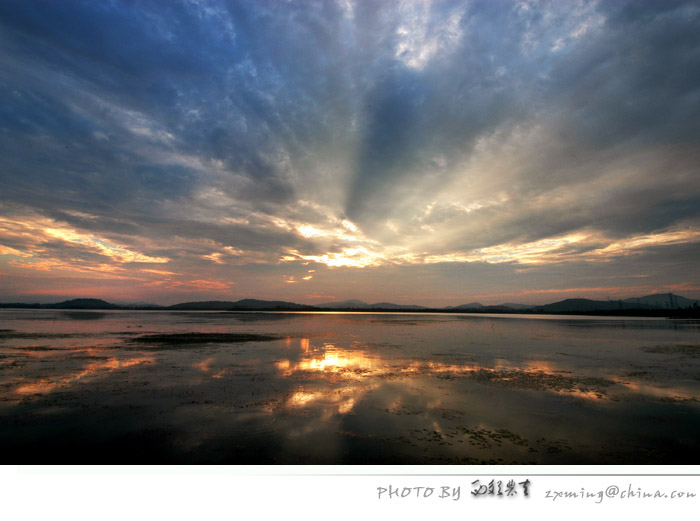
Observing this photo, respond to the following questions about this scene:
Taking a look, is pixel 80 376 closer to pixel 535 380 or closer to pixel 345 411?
pixel 345 411

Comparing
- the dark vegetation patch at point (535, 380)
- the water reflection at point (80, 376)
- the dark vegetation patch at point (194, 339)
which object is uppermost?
the dark vegetation patch at point (194, 339)

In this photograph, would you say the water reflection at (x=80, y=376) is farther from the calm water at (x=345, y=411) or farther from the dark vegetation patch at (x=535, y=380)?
the dark vegetation patch at (x=535, y=380)

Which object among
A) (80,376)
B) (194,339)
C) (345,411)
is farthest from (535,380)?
(194,339)

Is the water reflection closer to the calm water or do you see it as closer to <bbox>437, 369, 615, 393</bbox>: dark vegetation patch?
the calm water

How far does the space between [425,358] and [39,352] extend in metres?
30.0

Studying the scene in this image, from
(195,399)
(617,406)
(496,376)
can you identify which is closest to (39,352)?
(195,399)

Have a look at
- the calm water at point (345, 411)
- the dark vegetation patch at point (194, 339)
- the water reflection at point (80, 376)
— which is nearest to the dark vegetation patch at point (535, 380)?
the calm water at point (345, 411)

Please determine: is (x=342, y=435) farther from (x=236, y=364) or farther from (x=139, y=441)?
(x=236, y=364)

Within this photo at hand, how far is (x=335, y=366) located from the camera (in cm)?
2030

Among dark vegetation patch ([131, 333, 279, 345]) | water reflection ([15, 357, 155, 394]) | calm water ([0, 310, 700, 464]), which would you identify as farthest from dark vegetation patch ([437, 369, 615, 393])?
dark vegetation patch ([131, 333, 279, 345])

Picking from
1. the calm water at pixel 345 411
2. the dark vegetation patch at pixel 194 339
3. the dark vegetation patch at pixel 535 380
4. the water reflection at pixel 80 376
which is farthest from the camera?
the dark vegetation patch at pixel 194 339
